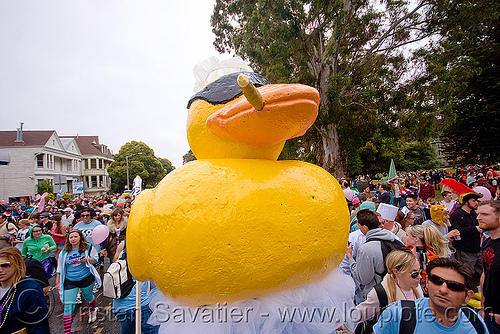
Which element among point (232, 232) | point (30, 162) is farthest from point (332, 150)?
point (30, 162)

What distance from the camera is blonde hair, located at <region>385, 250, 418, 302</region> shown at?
1.90m

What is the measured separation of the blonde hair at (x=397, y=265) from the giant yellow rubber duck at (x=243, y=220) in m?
0.77

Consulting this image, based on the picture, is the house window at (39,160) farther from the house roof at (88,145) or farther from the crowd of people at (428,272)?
the crowd of people at (428,272)

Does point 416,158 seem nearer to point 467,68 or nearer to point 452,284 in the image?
point 467,68

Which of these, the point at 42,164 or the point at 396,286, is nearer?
the point at 396,286

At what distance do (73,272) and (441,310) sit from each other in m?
4.06

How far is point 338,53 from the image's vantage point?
11812 millimetres

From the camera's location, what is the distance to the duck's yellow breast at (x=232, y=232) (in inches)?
47.2

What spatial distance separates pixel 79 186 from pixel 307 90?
2149 cm

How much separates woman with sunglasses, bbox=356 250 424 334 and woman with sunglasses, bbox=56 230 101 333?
349 cm

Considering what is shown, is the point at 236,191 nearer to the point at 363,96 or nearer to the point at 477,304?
the point at 477,304

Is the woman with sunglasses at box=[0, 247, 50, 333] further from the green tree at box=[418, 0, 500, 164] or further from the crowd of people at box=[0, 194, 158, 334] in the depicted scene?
the green tree at box=[418, 0, 500, 164]

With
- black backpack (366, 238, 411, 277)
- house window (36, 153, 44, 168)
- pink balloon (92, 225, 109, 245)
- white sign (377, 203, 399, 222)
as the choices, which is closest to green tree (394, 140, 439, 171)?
white sign (377, 203, 399, 222)

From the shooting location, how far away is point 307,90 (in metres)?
1.21
